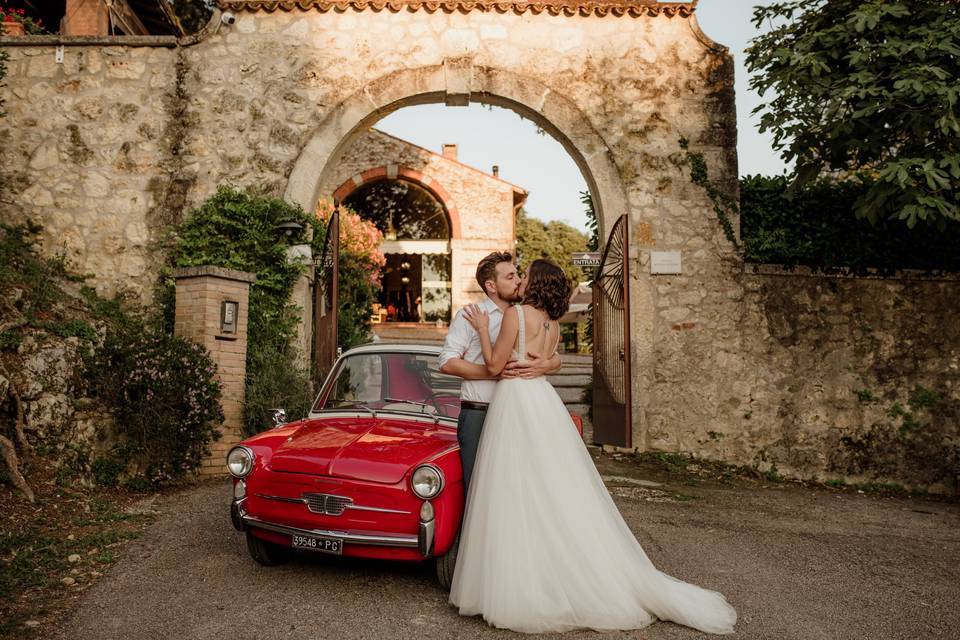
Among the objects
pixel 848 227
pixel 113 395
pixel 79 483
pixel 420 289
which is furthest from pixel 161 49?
pixel 420 289

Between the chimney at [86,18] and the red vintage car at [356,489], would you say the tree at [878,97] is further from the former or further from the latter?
the chimney at [86,18]

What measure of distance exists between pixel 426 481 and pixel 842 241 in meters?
7.17

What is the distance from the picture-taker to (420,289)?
73.6ft

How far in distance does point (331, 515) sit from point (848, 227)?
761 cm

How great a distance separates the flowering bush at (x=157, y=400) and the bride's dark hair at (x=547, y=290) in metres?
4.23

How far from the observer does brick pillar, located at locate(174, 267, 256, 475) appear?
23.8 ft

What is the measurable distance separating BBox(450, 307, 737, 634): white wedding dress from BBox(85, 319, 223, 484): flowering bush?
4.14 metres

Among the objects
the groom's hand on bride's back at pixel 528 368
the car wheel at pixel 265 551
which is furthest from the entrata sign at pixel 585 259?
the car wheel at pixel 265 551

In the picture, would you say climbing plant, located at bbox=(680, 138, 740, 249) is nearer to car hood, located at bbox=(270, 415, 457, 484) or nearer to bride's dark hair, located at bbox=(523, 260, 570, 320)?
bride's dark hair, located at bbox=(523, 260, 570, 320)

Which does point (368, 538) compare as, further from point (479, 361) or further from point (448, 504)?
point (479, 361)

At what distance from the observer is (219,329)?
24.2 feet

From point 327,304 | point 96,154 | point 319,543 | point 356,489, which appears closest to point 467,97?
point 327,304

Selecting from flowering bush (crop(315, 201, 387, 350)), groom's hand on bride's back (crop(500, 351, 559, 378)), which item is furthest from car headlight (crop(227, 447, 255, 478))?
flowering bush (crop(315, 201, 387, 350))

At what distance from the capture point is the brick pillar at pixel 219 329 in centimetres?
726
